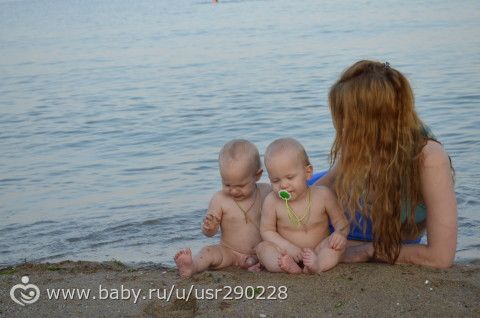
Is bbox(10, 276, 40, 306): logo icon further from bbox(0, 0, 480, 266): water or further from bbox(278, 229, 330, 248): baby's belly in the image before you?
bbox(278, 229, 330, 248): baby's belly

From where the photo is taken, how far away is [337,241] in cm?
447

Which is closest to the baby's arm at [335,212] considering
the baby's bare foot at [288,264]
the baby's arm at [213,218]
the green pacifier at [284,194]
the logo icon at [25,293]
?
the green pacifier at [284,194]

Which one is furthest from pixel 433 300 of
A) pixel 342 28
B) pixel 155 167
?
pixel 342 28

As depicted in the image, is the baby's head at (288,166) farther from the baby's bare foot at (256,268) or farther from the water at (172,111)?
the water at (172,111)

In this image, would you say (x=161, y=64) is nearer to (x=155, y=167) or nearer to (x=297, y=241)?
(x=155, y=167)

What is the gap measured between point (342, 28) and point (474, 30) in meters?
3.92

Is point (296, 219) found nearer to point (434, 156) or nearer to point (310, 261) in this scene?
point (310, 261)

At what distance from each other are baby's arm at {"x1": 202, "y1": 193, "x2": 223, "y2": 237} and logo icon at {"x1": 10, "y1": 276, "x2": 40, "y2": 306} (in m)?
1.02

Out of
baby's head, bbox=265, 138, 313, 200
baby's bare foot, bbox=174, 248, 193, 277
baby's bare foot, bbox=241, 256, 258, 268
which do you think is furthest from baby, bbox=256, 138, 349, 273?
baby's bare foot, bbox=174, 248, 193, 277

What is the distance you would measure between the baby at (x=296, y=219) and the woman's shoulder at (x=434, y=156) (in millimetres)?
613

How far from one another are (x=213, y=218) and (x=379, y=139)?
112cm

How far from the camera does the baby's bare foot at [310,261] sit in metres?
4.42

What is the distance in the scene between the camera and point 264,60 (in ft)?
53.9

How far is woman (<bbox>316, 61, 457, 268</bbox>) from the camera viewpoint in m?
4.27
